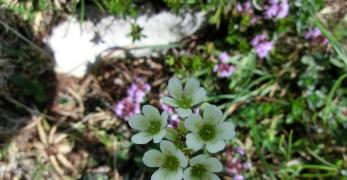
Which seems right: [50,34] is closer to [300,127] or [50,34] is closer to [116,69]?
[116,69]

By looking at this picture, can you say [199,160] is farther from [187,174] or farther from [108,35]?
[108,35]

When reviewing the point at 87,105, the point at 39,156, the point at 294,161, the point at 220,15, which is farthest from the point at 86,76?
the point at 294,161

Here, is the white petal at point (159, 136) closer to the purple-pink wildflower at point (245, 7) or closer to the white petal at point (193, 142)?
the white petal at point (193, 142)

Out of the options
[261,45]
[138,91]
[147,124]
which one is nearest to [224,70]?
[261,45]

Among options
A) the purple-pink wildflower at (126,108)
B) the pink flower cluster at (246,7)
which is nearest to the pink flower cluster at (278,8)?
the pink flower cluster at (246,7)

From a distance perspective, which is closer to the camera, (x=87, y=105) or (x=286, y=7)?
(x=286, y=7)

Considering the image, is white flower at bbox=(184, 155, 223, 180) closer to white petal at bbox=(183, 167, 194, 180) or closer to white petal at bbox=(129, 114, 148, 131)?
white petal at bbox=(183, 167, 194, 180)
